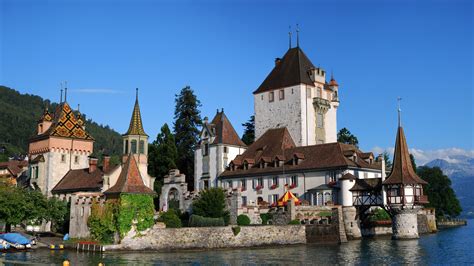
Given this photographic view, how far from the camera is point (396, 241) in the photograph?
187ft

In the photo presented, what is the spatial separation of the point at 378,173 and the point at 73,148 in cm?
3554

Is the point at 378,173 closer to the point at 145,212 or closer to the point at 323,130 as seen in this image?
the point at 323,130

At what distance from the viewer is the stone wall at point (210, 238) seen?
4591 centimetres

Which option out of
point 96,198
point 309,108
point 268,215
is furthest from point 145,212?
point 309,108

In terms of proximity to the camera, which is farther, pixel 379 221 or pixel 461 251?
pixel 379 221

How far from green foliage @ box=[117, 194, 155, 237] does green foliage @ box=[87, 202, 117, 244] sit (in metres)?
0.84

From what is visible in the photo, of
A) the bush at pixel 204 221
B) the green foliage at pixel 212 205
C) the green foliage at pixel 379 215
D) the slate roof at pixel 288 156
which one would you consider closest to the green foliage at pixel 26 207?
the green foliage at pixel 212 205

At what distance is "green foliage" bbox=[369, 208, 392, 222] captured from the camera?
65250mm

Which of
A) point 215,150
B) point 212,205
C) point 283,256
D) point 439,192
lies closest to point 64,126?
point 215,150

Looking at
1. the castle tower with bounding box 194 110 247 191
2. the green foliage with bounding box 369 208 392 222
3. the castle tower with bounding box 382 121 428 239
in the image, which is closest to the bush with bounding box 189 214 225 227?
the castle tower with bounding box 382 121 428 239

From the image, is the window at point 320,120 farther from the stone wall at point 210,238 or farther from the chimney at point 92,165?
the chimney at point 92,165

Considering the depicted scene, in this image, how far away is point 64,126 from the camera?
234ft

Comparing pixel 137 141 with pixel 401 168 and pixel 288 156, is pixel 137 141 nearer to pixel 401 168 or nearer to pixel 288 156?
pixel 288 156

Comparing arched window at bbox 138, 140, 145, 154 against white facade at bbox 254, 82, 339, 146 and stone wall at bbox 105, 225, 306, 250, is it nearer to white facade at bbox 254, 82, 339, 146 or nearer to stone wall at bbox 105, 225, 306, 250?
stone wall at bbox 105, 225, 306, 250
